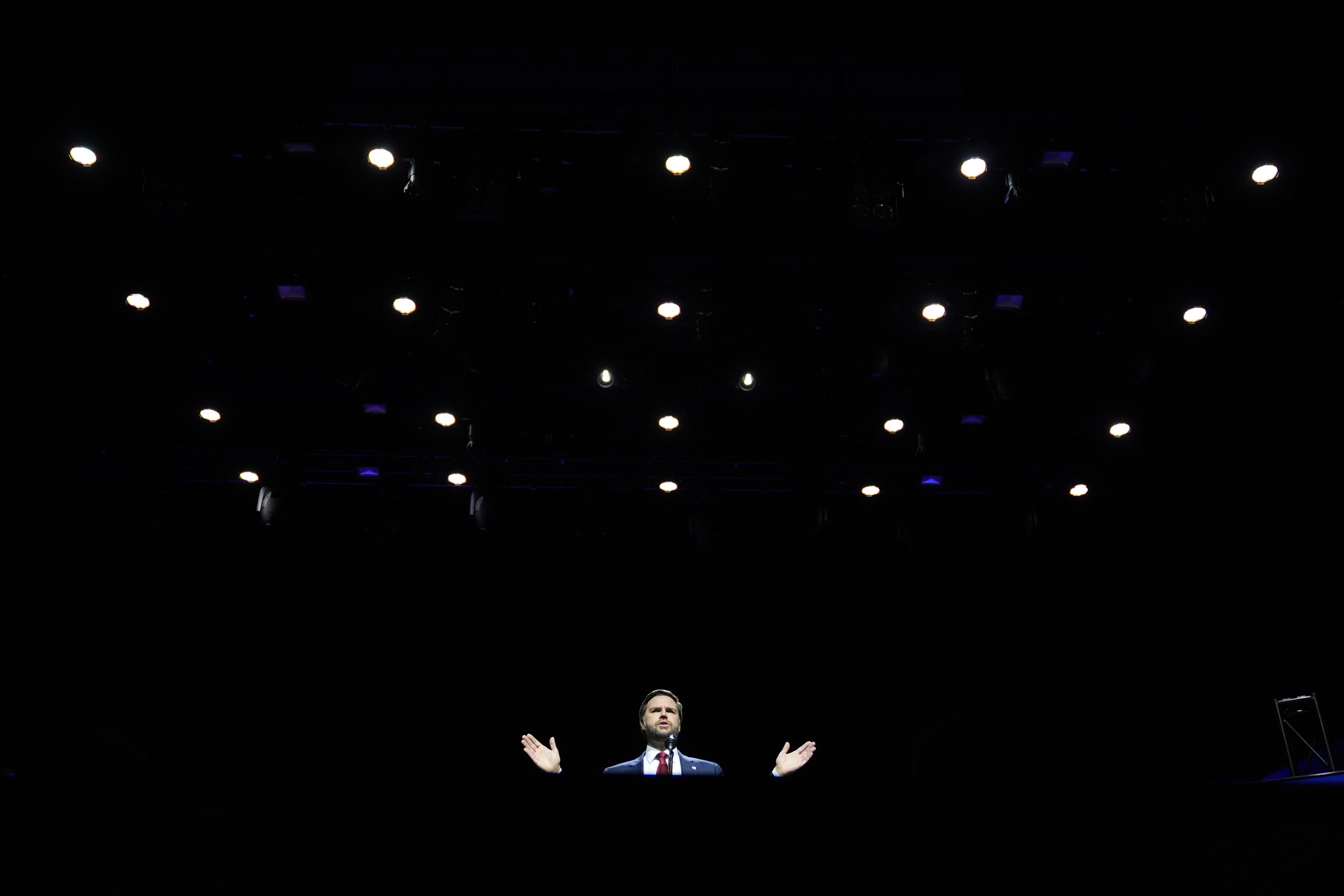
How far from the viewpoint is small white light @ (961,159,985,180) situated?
Answer: 387 centimetres

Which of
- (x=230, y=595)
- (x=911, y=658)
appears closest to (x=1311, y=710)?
(x=911, y=658)

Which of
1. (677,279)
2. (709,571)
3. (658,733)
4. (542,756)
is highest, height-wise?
(677,279)

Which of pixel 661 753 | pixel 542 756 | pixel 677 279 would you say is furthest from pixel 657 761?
pixel 677 279

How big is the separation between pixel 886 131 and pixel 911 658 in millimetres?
4048

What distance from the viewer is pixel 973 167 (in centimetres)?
388

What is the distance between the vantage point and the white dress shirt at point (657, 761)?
4262mm

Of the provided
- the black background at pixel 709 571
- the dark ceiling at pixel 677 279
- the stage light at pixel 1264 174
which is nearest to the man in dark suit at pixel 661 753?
the black background at pixel 709 571

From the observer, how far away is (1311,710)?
18.8ft

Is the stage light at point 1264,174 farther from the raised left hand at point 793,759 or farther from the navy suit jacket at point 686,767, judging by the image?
the navy suit jacket at point 686,767

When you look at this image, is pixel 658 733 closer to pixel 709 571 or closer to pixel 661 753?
pixel 661 753

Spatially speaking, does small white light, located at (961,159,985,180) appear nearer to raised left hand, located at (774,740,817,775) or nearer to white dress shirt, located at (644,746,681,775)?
raised left hand, located at (774,740,817,775)

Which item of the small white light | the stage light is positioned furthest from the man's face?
the stage light

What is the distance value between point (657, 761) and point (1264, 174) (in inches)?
149

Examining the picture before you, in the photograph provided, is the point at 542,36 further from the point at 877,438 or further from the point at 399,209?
the point at 877,438
